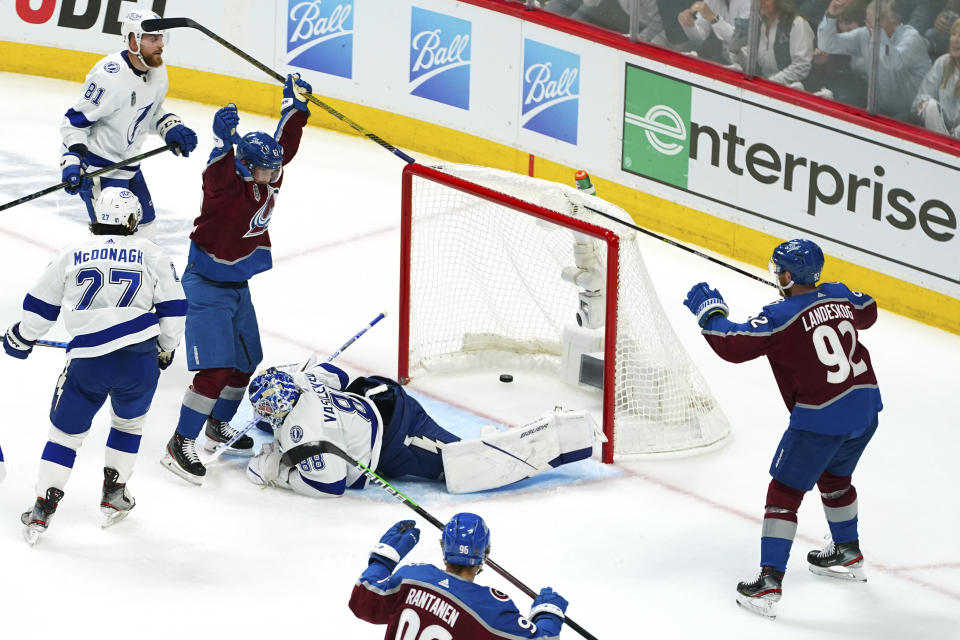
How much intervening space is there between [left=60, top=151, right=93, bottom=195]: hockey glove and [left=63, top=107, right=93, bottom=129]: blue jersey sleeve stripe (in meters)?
0.15

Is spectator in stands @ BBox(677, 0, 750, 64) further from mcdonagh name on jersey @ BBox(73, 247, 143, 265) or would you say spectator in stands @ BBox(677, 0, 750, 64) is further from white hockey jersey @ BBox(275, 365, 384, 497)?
mcdonagh name on jersey @ BBox(73, 247, 143, 265)

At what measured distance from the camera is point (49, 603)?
221 inches

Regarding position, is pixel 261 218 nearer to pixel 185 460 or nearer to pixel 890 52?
pixel 185 460

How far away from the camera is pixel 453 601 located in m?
4.26

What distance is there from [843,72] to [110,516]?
4.30 metres

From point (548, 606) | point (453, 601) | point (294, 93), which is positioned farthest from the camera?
→ point (294, 93)

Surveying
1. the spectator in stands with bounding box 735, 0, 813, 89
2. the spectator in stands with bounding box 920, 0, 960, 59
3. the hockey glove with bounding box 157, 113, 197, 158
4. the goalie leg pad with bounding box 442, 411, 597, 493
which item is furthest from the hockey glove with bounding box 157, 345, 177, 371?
the spectator in stands with bounding box 920, 0, 960, 59

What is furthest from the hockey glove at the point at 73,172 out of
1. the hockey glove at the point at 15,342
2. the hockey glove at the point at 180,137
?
the hockey glove at the point at 15,342

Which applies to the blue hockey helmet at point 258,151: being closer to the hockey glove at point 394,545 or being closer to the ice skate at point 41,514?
the ice skate at point 41,514

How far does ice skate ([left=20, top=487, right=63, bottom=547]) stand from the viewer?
596 cm

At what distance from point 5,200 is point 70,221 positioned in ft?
1.48

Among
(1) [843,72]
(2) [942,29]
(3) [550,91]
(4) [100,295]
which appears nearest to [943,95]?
(2) [942,29]

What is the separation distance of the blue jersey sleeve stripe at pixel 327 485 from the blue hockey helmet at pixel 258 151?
1.15 metres

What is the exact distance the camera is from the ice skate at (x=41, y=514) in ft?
19.6
